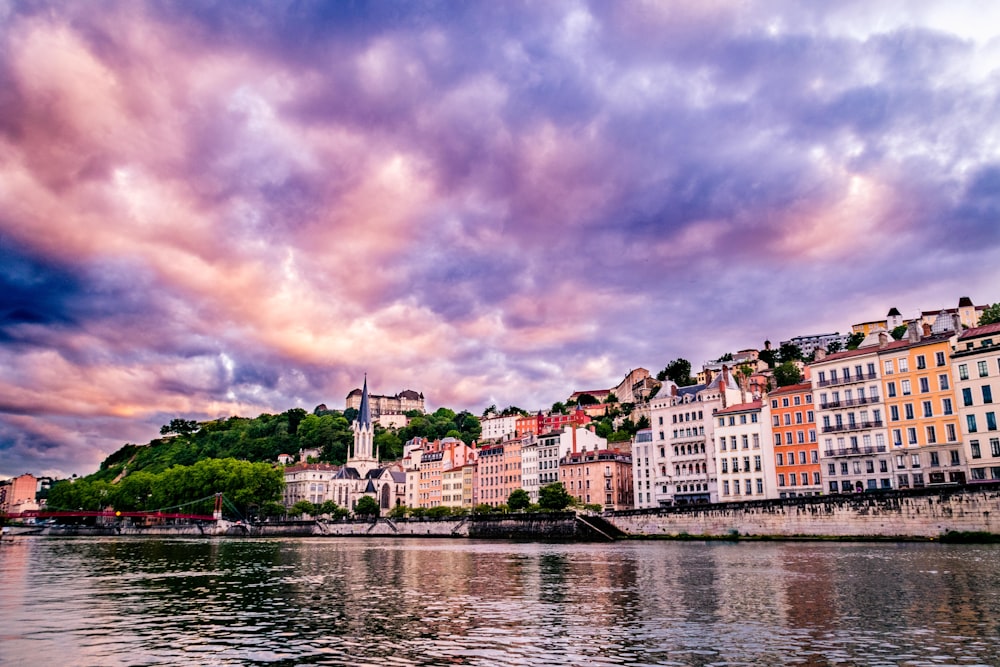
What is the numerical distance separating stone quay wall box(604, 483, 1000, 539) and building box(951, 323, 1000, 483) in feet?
30.0

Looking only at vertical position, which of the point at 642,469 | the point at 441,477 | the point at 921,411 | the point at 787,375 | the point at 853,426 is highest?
the point at 787,375

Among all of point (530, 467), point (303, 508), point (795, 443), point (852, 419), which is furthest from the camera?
point (303, 508)

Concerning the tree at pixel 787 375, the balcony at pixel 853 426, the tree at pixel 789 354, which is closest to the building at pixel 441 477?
the tree at pixel 787 375

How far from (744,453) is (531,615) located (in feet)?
240

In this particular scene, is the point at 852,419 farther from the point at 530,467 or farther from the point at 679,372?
the point at 679,372

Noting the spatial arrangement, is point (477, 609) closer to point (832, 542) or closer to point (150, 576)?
point (150, 576)

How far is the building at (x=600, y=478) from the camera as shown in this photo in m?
121

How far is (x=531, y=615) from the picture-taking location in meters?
24.4

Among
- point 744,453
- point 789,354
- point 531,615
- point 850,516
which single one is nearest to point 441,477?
point 744,453

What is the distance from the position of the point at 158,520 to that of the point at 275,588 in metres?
156

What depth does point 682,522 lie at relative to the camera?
271 ft

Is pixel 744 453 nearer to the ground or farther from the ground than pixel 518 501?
farther from the ground

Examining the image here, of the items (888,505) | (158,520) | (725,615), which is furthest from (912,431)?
(158,520)

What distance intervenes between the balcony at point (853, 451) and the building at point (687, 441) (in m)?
17.3
